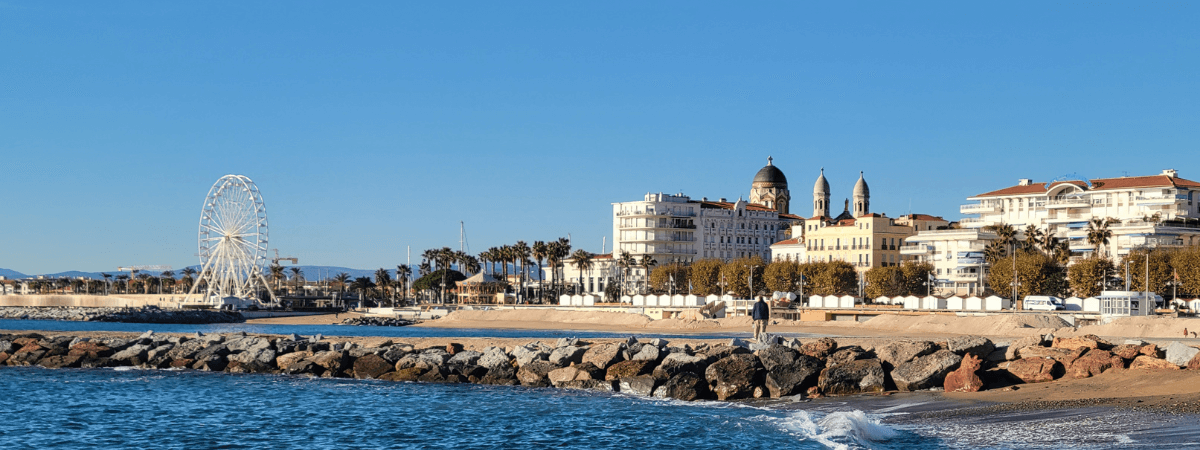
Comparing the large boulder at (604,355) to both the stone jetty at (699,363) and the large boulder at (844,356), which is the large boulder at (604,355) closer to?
the stone jetty at (699,363)

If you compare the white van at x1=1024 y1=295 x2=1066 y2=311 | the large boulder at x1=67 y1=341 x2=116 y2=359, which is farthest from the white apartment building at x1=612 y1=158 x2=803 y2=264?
the large boulder at x1=67 y1=341 x2=116 y2=359

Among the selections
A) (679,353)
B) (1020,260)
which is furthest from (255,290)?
(679,353)

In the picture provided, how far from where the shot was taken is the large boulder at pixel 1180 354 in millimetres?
23172

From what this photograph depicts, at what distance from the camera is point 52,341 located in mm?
39531

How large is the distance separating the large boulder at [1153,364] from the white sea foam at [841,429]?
6526 mm

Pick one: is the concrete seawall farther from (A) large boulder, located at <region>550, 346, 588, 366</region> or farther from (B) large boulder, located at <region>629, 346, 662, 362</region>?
(B) large boulder, located at <region>629, 346, 662, 362</region>

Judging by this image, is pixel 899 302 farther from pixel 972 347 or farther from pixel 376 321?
pixel 972 347

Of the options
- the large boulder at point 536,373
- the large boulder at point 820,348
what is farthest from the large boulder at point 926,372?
the large boulder at point 536,373

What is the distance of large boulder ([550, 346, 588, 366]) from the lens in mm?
29156

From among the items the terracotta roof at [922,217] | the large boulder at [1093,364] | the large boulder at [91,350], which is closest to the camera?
the large boulder at [1093,364]

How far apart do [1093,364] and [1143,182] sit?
10057 centimetres

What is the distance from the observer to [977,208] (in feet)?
418

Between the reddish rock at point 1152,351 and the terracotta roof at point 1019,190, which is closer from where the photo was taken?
the reddish rock at point 1152,351

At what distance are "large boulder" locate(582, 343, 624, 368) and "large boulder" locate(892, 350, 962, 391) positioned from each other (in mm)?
6923
